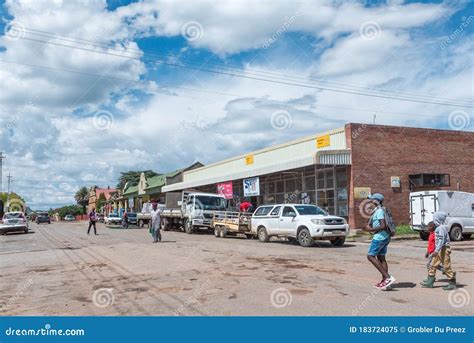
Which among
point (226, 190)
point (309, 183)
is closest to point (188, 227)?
point (226, 190)

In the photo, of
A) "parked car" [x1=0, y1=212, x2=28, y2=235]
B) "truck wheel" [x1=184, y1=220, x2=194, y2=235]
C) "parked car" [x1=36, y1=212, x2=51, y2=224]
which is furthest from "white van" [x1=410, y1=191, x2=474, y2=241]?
"parked car" [x1=36, y1=212, x2=51, y2=224]

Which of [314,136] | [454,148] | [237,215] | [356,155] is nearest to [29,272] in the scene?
[237,215]

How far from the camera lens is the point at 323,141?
29188 mm

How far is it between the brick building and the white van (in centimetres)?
469

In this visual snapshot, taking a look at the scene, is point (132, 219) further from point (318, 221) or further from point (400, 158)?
point (318, 221)

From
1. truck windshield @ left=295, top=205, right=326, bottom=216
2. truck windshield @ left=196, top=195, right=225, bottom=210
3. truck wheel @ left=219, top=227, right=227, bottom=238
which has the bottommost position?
truck wheel @ left=219, top=227, right=227, bottom=238

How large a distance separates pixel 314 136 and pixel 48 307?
2421 centimetres

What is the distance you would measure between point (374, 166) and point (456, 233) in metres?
6.94

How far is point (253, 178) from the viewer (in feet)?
111

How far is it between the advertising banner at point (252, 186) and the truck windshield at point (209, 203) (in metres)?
4.14

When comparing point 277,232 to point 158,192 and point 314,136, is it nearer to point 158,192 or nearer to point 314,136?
point 314,136

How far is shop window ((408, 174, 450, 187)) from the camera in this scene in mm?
28000

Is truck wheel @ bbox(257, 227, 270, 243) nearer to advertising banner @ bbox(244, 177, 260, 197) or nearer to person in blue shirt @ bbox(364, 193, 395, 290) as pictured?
advertising banner @ bbox(244, 177, 260, 197)

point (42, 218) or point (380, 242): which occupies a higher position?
point (380, 242)
